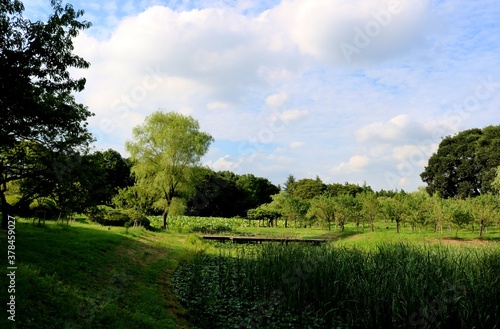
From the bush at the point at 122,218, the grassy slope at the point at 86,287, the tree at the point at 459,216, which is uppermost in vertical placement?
the tree at the point at 459,216

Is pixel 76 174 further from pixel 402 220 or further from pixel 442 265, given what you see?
pixel 402 220

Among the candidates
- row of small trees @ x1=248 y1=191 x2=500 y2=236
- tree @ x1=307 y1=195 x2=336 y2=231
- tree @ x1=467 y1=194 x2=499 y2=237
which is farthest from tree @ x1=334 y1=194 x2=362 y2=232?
Result: tree @ x1=467 y1=194 x2=499 y2=237

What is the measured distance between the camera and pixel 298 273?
28.4 feet

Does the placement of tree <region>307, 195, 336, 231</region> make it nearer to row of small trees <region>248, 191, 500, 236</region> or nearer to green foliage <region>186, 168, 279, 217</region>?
row of small trees <region>248, 191, 500, 236</region>

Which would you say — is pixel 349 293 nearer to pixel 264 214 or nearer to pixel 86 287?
pixel 86 287

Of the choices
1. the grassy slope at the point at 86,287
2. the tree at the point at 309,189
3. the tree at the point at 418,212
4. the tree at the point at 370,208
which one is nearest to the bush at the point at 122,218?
the grassy slope at the point at 86,287

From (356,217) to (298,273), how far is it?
2457 centimetres

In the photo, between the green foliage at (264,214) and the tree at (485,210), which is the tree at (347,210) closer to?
the tree at (485,210)

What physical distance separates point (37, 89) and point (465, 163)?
47.1m

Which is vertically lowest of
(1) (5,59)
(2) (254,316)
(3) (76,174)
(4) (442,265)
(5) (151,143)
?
(2) (254,316)

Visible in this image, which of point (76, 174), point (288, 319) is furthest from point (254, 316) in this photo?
point (76, 174)

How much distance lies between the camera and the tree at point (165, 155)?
30047 millimetres

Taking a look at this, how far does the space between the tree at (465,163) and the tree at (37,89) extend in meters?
42.8

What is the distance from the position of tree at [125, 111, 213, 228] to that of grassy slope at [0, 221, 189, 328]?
17.2m
